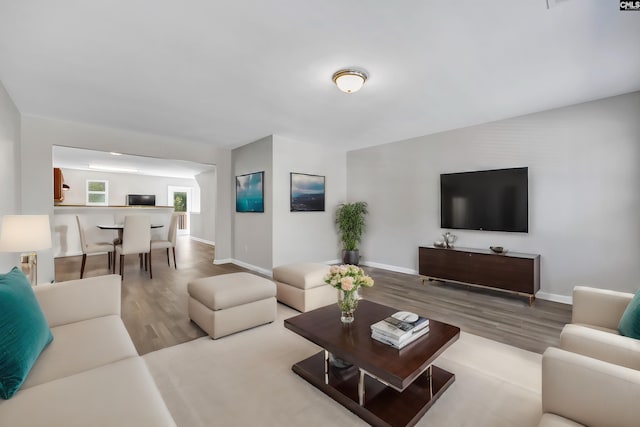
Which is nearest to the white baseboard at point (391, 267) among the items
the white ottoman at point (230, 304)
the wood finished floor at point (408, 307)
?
the wood finished floor at point (408, 307)

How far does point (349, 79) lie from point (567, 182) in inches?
121

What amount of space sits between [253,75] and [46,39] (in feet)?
5.17

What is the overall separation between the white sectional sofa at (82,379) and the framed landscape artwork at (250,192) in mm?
3344

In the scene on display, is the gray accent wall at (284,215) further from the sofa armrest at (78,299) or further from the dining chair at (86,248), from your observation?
the sofa armrest at (78,299)

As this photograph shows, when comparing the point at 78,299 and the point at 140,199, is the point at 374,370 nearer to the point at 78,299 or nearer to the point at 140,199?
the point at 78,299

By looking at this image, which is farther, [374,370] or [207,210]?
[207,210]

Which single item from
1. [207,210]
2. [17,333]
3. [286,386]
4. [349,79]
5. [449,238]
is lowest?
[286,386]

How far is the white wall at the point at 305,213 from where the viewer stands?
16.3ft

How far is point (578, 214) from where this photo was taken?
3.44m

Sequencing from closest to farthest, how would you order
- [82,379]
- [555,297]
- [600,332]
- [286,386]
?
1. [82,379]
2. [600,332]
3. [286,386]
4. [555,297]

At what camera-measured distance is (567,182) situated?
3.51 meters

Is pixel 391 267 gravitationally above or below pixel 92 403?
below

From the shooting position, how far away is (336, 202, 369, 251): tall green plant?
18.6 feet

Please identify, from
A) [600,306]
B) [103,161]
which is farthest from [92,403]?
[103,161]
